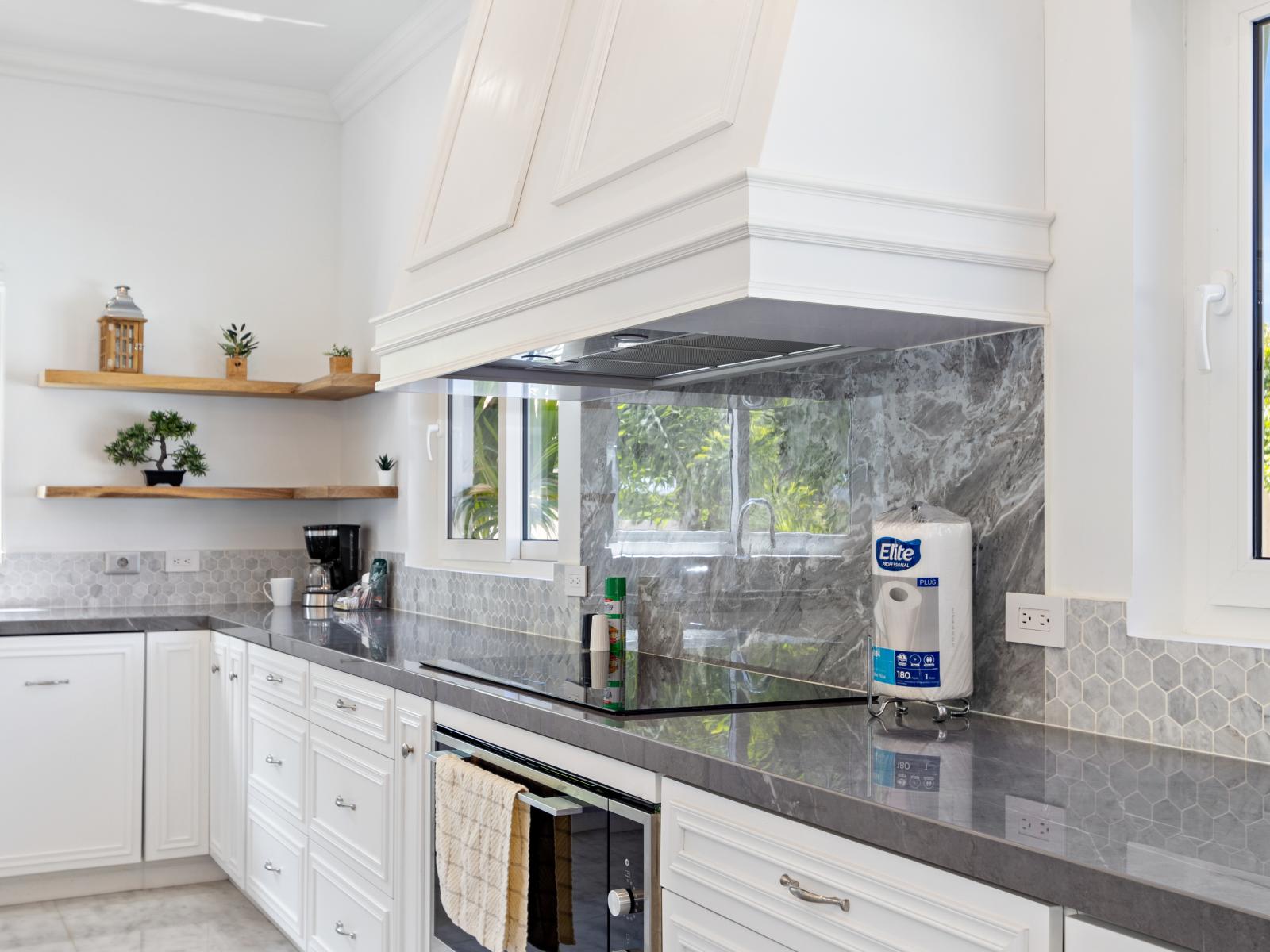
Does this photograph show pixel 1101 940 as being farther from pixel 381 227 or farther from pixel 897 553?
pixel 381 227

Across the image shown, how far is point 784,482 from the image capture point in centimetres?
248

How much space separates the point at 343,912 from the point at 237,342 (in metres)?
2.54

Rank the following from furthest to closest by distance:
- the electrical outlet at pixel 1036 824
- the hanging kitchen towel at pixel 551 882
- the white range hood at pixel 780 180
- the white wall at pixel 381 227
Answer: the white wall at pixel 381 227
the hanging kitchen towel at pixel 551 882
the white range hood at pixel 780 180
the electrical outlet at pixel 1036 824

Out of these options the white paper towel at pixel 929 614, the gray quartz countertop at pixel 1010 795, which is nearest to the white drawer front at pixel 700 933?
the gray quartz countertop at pixel 1010 795

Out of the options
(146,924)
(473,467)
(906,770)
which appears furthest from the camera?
(473,467)

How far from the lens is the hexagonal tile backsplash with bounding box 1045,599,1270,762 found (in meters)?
1.60

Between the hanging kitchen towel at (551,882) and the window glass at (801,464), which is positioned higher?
the window glass at (801,464)

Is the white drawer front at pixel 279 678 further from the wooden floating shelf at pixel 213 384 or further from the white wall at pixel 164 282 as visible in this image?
the white wall at pixel 164 282

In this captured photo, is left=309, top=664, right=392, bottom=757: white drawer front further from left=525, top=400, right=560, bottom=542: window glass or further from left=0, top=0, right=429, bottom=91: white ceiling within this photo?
left=0, top=0, right=429, bottom=91: white ceiling

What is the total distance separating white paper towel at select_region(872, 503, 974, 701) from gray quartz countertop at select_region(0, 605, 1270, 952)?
0.07m

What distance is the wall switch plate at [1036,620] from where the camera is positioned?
1.86 meters

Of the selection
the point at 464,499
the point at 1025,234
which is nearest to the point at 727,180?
the point at 1025,234

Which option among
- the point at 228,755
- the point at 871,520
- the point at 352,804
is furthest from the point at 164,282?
the point at 871,520

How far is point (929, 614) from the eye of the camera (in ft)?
6.21
